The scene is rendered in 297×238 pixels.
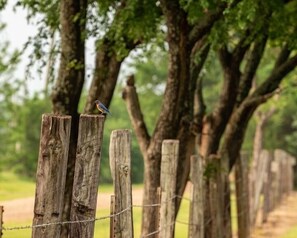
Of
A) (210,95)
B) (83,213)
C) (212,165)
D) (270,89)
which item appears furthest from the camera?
(210,95)

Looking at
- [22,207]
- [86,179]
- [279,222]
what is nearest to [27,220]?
[22,207]

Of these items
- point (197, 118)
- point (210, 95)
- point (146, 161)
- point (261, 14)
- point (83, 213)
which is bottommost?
point (83, 213)

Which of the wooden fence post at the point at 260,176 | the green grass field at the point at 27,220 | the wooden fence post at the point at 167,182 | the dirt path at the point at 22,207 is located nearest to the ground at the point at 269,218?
the dirt path at the point at 22,207

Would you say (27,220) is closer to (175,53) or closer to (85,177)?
(175,53)

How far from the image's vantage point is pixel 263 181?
19.9 meters

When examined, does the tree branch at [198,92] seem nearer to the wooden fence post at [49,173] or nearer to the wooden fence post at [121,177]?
the wooden fence post at [121,177]

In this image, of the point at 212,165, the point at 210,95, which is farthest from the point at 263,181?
the point at 210,95

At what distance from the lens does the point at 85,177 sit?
4.40 metres

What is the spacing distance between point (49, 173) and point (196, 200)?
15.1 feet

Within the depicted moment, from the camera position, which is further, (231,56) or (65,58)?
(231,56)

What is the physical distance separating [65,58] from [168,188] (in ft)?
9.30

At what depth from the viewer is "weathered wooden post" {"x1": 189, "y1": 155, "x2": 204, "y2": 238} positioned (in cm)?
820

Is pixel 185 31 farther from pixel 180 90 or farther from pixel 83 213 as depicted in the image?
pixel 83 213

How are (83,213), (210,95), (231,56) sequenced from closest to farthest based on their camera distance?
1. (83,213)
2. (231,56)
3. (210,95)
